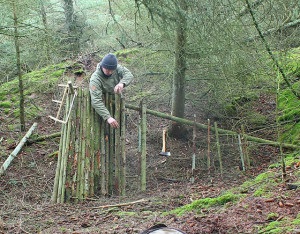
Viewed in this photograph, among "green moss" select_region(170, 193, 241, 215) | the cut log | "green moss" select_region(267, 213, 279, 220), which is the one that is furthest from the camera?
the cut log

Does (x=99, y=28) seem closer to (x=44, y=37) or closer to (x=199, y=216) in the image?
(x=44, y=37)

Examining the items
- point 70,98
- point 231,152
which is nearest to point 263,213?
point 70,98

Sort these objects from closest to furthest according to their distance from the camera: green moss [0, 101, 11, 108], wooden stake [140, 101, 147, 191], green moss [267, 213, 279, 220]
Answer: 1. green moss [267, 213, 279, 220]
2. wooden stake [140, 101, 147, 191]
3. green moss [0, 101, 11, 108]

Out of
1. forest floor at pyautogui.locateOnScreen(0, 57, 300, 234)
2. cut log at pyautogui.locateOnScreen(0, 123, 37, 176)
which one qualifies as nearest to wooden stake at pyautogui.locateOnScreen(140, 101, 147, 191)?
forest floor at pyautogui.locateOnScreen(0, 57, 300, 234)

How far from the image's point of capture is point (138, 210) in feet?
17.1

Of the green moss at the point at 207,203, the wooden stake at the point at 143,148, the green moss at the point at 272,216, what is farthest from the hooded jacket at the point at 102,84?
the green moss at the point at 272,216

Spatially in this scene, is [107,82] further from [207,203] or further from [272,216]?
[272,216]

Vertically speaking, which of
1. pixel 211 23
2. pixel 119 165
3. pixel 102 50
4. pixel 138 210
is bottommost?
pixel 138 210

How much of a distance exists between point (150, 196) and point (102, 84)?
79.3 inches

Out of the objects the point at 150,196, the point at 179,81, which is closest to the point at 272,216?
the point at 150,196

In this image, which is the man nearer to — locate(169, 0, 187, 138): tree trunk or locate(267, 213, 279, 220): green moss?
locate(169, 0, 187, 138): tree trunk

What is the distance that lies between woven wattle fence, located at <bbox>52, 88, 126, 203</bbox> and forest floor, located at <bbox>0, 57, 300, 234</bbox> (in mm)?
270

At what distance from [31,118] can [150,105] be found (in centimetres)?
301

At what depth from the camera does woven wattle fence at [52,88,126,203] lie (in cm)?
612
